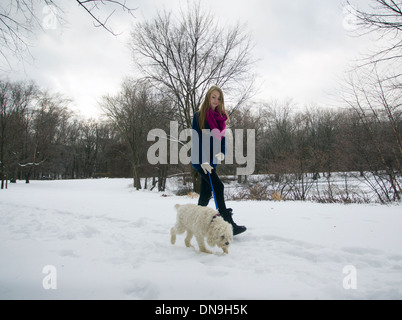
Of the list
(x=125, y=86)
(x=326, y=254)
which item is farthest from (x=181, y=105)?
(x=326, y=254)

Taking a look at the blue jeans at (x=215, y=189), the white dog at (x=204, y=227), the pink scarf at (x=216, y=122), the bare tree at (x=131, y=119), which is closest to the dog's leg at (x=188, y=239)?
the white dog at (x=204, y=227)

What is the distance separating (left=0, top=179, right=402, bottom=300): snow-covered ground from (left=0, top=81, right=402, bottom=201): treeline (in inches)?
266

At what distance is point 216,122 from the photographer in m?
3.14

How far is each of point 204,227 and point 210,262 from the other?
0.40 meters

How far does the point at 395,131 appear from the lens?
8078 millimetres

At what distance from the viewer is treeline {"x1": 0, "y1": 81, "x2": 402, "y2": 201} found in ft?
29.2

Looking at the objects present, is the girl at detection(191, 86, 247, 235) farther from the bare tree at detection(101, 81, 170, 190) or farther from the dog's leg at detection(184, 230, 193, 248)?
the bare tree at detection(101, 81, 170, 190)

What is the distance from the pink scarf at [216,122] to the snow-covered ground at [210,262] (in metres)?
1.51

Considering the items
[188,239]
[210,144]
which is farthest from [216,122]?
[188,239]

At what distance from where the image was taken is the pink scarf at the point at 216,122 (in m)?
3.10

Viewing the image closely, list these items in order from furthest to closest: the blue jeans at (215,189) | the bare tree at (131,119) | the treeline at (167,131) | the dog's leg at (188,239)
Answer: the bare tree at (131,119), the treeline at (167,131), the blue jeans at (215,189), the dog's leg at (188,239)

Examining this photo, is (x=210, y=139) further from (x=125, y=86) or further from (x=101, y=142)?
(x=101, y=142)

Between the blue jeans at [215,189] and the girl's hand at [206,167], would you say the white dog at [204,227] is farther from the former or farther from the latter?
the girl's hand at [206,167]

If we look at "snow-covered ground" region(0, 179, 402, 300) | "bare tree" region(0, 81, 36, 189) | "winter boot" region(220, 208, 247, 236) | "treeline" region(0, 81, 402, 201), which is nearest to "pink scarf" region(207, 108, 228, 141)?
"winter boot" region(220, 208, 247, 236)
